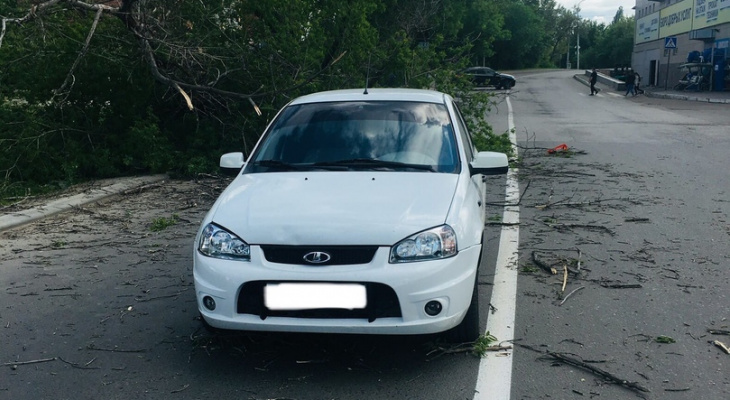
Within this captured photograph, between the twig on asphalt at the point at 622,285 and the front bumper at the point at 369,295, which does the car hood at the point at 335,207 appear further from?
Answer: the twig on asphalt at the point at 622,285

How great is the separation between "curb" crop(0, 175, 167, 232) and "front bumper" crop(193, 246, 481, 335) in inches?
205

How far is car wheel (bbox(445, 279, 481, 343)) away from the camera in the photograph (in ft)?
14.0

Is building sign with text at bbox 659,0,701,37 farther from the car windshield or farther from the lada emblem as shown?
the lada emblem

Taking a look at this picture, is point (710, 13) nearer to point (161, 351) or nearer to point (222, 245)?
point (222, 245)

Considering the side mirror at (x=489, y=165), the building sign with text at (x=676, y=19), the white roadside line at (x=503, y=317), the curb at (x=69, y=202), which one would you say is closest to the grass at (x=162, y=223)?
the curb at (x=69, y=202)

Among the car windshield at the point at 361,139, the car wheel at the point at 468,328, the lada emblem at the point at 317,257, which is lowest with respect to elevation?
the car wheel at the point at 468,328

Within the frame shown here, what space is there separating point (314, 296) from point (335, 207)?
1.85 ft

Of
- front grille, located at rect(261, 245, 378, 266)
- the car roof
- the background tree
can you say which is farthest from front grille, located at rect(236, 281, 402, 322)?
the background tree

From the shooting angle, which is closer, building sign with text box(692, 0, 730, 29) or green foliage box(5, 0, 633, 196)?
green foliage box(5, 0, 633, 196)

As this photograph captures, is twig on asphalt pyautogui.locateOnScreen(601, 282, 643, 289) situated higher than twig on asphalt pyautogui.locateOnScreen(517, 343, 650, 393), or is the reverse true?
twig on asphalt pyautogui.locateOnScreen(517, 343, 650, 393)

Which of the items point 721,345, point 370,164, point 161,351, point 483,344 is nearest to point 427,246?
point 483,344

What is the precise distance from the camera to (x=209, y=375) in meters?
4.05

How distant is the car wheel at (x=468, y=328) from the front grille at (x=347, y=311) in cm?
59

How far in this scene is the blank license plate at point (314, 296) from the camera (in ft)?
12.5
